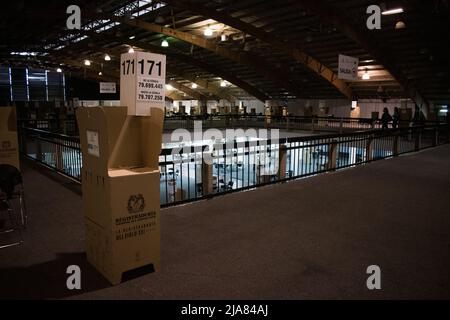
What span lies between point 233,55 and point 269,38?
442cm

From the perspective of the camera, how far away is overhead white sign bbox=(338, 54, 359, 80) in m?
10.9

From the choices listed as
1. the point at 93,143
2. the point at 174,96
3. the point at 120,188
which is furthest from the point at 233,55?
the point at 120,188

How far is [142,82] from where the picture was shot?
326 centimetres

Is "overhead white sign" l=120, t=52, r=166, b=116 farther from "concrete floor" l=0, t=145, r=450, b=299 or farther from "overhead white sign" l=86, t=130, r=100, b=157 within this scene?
"concrete floor" l=0, t=145, r=450, b=299

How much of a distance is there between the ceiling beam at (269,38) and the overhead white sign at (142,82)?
10988 millimetres

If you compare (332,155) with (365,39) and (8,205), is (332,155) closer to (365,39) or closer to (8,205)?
(8,205)

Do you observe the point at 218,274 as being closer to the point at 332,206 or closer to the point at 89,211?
the point at 89,211

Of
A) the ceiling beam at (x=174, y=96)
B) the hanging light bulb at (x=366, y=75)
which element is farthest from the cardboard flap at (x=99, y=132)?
the ceiling beam at (x=174, y=96)

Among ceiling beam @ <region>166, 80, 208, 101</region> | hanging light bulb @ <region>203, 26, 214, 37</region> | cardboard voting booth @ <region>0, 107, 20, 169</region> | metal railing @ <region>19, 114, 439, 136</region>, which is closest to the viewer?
cardboard voting booth @ <region>0, 107, 20, 169</region>

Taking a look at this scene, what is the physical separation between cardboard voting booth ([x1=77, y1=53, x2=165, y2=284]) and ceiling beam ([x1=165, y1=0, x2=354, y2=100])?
11352 mm

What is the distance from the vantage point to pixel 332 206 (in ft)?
17.8

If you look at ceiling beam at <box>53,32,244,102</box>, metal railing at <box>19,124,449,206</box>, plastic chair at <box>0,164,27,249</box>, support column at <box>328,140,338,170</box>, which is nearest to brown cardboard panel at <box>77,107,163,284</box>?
plastic chair at <box>0,164,27,249</box>
